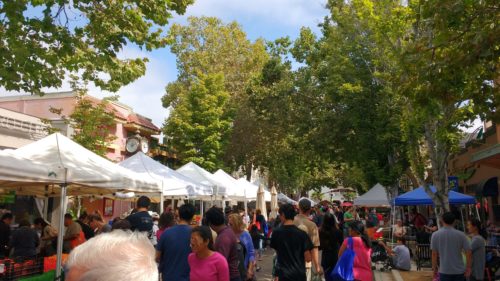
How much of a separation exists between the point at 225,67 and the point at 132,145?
36.1 ft

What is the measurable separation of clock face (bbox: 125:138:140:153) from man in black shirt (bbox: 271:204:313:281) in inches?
1002

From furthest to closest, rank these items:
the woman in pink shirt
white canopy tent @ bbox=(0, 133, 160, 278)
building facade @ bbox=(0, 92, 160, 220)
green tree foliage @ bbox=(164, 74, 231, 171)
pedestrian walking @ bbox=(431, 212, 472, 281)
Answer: green tree foliage @ bbox=(164, 74, 231, 171), building facade @ bbox=(0, 92, 160, 220), white canopy tent @ bbox=(0, 133, 160, 278), pedestrian walking @ bbox=(431, 212, 472, 281), the woman in pink shirt

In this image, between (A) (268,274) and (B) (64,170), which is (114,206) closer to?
(A) (268,274)

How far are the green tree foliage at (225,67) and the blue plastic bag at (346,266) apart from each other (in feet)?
90.4

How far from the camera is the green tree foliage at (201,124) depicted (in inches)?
1271

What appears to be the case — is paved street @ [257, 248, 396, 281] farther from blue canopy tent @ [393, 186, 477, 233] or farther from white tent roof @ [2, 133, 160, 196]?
white tent roof @ [2, 133, 160, 196]

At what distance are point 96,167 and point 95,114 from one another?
13501 mm

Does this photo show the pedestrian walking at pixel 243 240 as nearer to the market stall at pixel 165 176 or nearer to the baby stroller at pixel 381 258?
the market stall at pixel 165 176

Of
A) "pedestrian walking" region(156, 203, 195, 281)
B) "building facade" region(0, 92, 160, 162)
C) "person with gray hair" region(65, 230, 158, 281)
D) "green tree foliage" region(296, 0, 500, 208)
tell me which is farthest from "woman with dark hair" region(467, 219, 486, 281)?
"building facade" region(0, 92, 160, 162)

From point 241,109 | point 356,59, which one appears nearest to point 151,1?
point 356,59

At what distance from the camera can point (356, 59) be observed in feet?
73.8

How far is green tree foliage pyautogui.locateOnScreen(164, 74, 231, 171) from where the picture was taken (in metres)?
32.3

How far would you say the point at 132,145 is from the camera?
30.8 m

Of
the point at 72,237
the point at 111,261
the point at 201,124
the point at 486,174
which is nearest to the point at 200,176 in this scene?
the point at 72,237
